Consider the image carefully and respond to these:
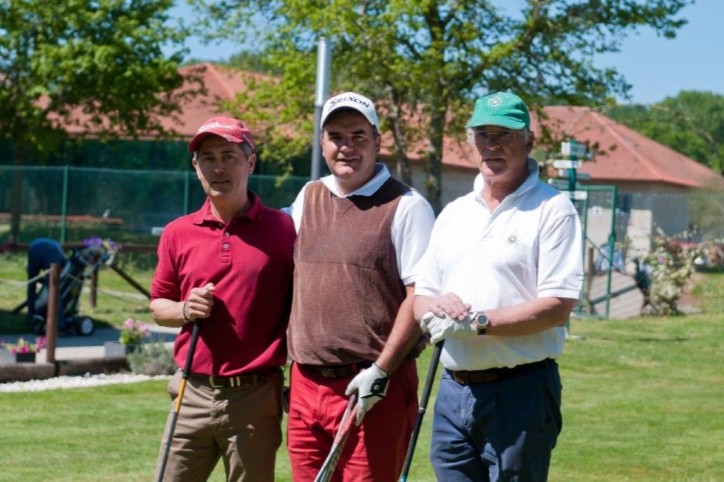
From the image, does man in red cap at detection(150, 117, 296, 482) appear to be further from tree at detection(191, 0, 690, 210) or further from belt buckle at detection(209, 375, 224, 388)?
tree at detection(191, 0, 690, 210)

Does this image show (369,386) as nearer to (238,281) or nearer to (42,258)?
(238,281)

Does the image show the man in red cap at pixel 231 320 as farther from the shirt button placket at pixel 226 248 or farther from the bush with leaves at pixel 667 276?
the bush with leaves at pixel 667 276

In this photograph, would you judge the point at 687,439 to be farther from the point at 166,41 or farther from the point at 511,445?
the point at 166,41

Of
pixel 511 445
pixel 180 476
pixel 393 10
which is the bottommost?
pixel 180 476

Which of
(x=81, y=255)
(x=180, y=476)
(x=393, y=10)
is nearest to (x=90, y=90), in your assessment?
(x=393, y=10)

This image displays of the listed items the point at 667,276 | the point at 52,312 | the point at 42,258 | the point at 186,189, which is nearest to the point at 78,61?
the point at 186,189

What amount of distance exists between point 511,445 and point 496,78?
21067 millimetres

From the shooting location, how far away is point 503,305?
3945 mm

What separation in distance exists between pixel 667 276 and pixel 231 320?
53.2 feet

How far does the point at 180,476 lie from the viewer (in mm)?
4434

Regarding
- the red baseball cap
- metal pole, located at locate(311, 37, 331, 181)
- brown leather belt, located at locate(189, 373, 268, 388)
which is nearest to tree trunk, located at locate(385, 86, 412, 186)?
metal pole, located at locate(311, 37, 331, 181)

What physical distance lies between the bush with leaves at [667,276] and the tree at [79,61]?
44.3ft

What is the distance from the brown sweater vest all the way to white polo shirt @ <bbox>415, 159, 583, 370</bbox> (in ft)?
0.91

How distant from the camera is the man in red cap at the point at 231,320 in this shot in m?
4.39
